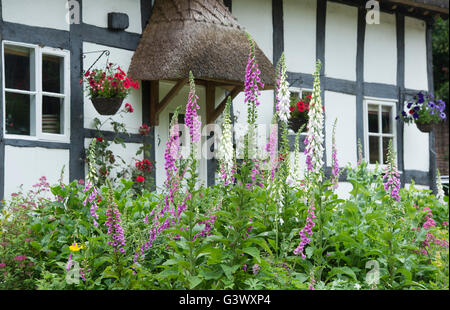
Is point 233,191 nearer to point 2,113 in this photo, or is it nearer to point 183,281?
point 183,281

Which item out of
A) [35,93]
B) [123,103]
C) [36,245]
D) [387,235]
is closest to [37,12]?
[35,93]

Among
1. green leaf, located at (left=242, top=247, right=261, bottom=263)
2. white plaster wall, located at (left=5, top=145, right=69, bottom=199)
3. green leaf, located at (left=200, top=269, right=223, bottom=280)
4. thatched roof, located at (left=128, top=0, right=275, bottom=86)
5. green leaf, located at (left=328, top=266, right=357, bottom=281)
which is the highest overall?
thatched roof, located at (left=128, top=0, right=275, bottom=86)

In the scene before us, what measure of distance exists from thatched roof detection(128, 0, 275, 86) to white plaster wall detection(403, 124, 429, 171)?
168 inches

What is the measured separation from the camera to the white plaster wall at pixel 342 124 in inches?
391

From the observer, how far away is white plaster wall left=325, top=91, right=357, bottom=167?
9.94 metres

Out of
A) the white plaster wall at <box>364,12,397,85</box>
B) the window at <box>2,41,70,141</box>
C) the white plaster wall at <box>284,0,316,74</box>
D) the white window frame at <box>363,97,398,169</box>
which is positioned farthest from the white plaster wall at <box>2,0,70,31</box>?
the white plaster wall at <box>364,12,397,85</box>

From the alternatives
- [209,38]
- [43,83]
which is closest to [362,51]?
[209,38]

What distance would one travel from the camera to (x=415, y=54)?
453 inches

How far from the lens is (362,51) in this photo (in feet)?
34.7

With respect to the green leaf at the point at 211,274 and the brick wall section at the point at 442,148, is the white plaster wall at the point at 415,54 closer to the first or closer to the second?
the brick wall section at the point at 442,148

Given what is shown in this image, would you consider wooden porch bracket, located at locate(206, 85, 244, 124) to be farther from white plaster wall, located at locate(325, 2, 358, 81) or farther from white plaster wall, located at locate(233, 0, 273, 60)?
white plaster wall, located at locate(325, 2, 358, 81)

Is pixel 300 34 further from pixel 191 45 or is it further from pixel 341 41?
pixel 191 45

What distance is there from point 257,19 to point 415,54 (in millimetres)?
3846

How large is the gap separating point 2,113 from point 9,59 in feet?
2.13
